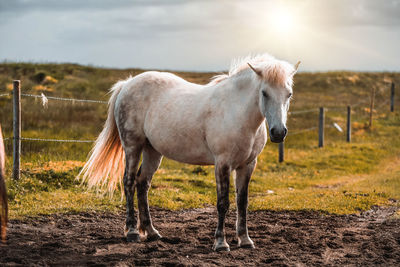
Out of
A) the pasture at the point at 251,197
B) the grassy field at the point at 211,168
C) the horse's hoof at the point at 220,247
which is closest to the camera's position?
the horse's hoof at the point at 220,247

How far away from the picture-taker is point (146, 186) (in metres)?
6.18

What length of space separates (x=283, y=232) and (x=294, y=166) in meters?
7.42

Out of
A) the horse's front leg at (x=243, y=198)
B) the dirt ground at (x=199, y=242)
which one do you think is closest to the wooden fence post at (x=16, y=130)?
the dirt ground at (x=199, y=242)

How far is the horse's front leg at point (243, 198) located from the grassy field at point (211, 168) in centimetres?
256

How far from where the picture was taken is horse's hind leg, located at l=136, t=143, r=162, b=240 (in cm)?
594

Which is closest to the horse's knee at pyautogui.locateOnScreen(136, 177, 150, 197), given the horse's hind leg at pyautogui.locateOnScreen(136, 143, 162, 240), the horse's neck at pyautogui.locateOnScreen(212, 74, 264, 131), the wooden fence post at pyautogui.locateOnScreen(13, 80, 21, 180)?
the horse's hind leg at pyautogui.locateOnScreen(136, 143, 162, 240)

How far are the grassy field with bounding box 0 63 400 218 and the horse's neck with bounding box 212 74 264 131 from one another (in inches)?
130

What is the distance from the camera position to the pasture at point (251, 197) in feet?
18.4

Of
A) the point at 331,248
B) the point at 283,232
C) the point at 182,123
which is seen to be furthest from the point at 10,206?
the point at 331,248

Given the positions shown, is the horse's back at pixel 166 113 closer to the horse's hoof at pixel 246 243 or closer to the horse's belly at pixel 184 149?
the horse's belly at pixel 184 149

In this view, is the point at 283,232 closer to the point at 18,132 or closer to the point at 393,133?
the point at 18,132

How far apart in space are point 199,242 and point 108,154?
1.98 m

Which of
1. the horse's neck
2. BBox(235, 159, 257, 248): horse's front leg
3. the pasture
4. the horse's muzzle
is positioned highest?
the horse's neck

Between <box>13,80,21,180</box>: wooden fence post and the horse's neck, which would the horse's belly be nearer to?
the horse's neck
